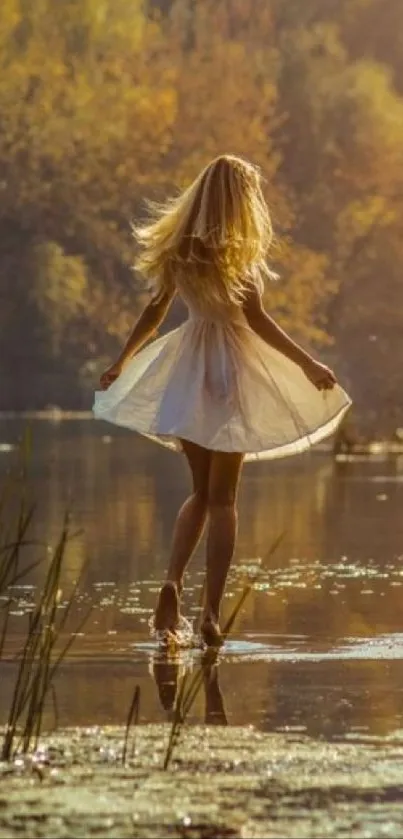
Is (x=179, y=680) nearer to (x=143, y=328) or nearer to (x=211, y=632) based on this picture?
(x=211, y=632)

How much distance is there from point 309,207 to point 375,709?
2187 inches

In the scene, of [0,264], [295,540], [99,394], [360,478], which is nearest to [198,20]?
[0,264]

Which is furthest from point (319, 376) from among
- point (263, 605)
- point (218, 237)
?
point (263, 605)

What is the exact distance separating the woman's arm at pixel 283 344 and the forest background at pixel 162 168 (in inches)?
1502

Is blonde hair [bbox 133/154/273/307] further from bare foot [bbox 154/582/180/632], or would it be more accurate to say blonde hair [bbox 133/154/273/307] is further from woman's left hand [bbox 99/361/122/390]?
bare foot [bbox 154/582/180/632]

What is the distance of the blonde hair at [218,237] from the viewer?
9578 mm

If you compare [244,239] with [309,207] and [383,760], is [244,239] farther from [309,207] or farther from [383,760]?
[309,207]

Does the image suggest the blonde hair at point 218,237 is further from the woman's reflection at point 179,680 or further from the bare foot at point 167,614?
the woman's reflection at point 179,680

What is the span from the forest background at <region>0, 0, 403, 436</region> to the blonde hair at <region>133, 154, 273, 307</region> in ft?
125

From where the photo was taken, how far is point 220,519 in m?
9.59

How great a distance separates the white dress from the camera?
9.53 m

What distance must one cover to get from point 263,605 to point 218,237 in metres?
1.64

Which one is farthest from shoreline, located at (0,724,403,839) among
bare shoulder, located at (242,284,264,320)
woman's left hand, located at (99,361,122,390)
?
woman's left hand, located at (99,361,122,390)

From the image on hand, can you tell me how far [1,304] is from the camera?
50.8 m
